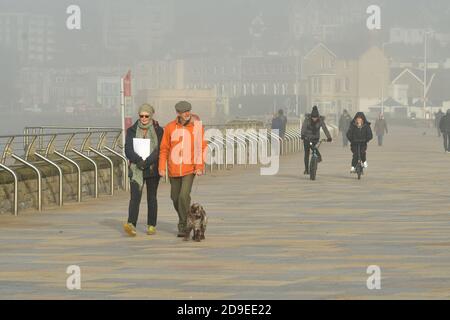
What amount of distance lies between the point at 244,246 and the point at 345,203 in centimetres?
747

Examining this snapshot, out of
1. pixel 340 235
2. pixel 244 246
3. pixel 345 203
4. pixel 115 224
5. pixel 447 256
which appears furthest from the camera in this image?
pixel 345 203

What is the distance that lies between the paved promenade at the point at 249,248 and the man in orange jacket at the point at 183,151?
62 centimetres

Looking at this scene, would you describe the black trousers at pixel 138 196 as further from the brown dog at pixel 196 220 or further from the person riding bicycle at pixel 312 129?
the person riding bicycle at pixel 312 129

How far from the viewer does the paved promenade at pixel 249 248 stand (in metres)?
12.1

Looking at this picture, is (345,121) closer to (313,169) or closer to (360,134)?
(360,134)

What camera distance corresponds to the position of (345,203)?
23.2 meters

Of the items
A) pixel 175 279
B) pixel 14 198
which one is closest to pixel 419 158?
pixel 14 198

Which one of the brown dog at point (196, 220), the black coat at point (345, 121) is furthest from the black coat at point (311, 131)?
the black coat at point (345, 121)

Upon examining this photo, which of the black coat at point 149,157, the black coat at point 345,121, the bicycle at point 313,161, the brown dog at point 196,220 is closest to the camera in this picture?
the brown dog at point 196,220

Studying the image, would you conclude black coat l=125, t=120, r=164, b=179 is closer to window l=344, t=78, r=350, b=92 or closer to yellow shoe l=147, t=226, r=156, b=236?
yellow shoe l=147, t=226, r=156, b=236

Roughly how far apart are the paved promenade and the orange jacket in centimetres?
87

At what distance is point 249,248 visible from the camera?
619 inches

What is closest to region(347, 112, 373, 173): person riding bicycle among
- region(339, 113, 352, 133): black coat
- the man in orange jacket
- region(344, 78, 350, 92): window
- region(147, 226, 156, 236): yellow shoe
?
region(147, 226, 156, 236): yellow shoe

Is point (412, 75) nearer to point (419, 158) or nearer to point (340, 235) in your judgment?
point (419, 158)
